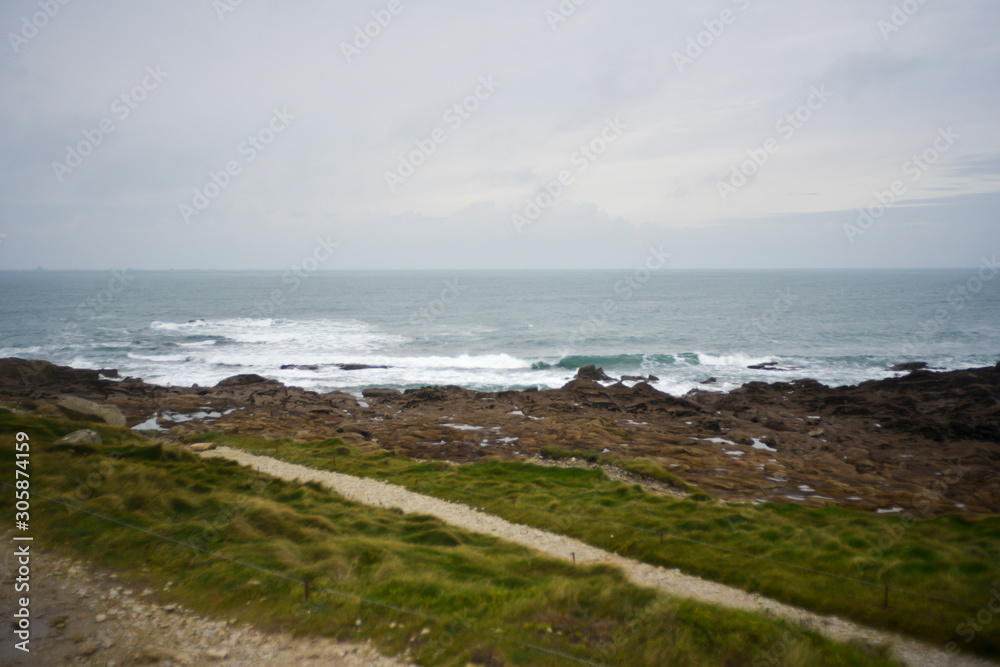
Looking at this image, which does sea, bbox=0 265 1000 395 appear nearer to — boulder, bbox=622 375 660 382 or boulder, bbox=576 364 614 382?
boulder, bbox=622 375 660 382

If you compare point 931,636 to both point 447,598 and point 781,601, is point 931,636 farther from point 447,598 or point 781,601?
point 447,598

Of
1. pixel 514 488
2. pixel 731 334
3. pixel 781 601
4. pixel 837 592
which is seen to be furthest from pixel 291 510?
pixel 731 334

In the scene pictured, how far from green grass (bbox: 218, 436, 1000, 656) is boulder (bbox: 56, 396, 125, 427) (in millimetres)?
12911

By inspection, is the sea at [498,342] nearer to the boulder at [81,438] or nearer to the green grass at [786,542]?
the boulder at [81,438]

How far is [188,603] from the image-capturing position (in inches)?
326

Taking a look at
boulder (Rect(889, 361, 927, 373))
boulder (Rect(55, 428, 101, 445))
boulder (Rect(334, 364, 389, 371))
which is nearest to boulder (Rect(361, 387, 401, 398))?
boulder (Rect(334, 364, 389, 371))

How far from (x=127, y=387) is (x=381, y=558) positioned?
32832 millimetres

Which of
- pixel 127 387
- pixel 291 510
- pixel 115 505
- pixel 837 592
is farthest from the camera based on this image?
pixel 127 387

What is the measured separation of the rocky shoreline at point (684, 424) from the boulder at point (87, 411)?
0.07 metres

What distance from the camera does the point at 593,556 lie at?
38.9 ft

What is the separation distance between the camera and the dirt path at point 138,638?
22.8ft

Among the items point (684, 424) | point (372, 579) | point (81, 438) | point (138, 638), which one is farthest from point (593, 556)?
point (684, 424)

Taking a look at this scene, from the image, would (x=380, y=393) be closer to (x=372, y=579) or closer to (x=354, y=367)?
Answer: (x=354, y=367)

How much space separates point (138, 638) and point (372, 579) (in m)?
3.62
